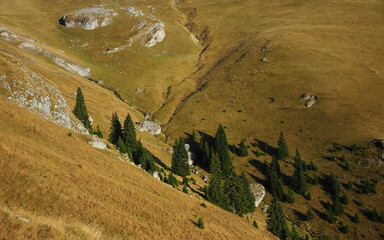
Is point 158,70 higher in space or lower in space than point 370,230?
higher

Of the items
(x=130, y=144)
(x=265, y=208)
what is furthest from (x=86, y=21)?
(x=265, y=208)

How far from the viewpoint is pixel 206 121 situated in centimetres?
10744

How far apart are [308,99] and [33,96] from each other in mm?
102891

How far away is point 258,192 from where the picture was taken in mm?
67688

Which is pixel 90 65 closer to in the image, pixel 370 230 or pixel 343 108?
pixel 343 108

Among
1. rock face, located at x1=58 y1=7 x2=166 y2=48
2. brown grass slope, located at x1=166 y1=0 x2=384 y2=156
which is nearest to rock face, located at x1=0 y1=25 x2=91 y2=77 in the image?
rock face, located at x1=58 y1=7 x2=166 y2=48

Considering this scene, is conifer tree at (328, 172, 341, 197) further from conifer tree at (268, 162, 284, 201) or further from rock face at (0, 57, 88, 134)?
rock face at (0, 57, 88, 134)

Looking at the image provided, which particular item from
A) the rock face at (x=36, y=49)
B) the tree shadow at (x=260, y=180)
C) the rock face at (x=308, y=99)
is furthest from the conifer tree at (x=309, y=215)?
the rock face at (x=36, y=49)

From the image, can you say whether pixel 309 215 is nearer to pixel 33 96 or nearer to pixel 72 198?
pixel 72 198

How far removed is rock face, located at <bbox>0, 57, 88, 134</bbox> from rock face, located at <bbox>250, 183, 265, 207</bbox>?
170 ft

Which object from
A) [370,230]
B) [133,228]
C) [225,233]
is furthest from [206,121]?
[133,228]

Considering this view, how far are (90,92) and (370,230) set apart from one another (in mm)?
110533

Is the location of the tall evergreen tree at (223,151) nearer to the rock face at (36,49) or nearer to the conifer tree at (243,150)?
the conifer tree at (243,150)

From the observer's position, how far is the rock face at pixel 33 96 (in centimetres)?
3878
